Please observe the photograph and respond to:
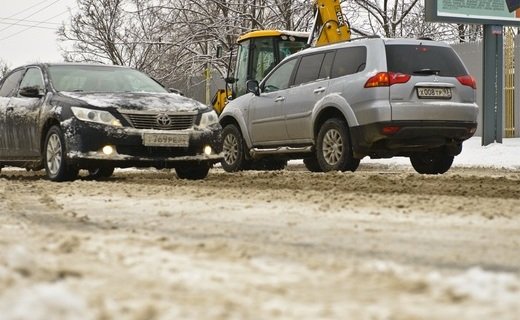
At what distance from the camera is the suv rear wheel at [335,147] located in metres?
10.7

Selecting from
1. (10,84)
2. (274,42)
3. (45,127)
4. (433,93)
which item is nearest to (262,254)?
(45,127)

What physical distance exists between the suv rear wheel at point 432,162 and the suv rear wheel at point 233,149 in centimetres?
274

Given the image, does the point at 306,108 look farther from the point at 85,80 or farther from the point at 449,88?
the point at 85,80

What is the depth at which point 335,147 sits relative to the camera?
10.9m

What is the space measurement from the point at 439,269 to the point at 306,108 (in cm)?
800

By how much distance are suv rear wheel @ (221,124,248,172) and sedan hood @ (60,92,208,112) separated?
2.96m

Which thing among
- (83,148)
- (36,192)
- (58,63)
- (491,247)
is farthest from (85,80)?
(491,247)

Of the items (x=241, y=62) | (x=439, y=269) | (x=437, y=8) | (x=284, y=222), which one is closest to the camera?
(x=439, y=269)

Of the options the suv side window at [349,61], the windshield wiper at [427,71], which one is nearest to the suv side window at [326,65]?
the suv side window at [349,61]

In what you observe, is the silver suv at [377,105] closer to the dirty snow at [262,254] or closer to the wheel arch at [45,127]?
the dirty snow at [262,254]

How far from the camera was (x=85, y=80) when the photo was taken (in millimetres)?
10562

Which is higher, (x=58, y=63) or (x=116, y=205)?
(x=58, y=63)

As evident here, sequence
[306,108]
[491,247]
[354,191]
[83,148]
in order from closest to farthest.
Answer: [491,247], [354,191], [83,148], [306,108]

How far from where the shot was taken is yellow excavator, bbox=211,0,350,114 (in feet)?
54.0
